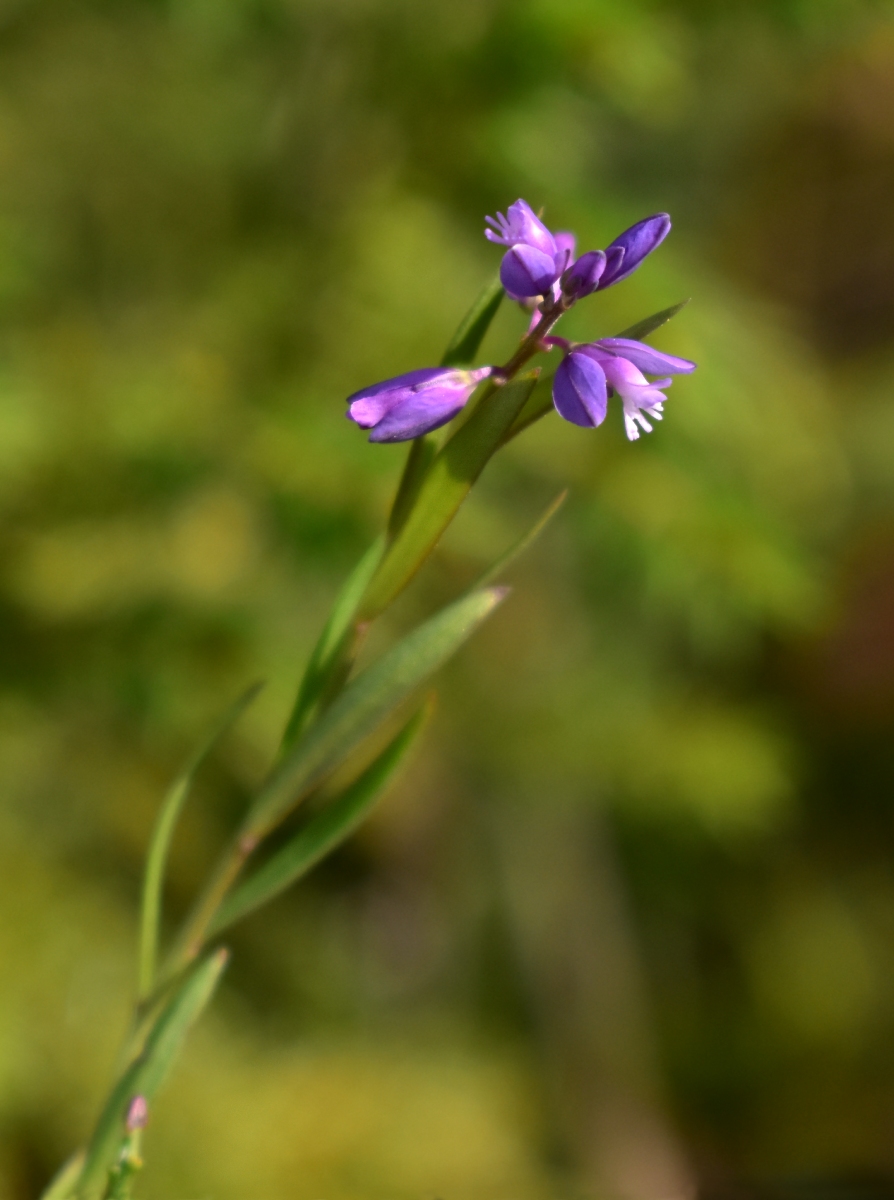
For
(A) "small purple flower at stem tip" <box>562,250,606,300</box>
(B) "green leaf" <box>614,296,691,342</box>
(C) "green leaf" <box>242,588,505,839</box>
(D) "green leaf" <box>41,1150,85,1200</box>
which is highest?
(A) "small purple flower at stem tip" <box>562,250,606,300</box>

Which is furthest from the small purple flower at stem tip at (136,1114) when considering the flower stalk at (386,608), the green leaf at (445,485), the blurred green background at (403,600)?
the blurred green background at (403,600)

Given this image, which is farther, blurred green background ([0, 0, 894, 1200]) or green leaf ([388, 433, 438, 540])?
blurred green background ([0, 0, 894, 1200])

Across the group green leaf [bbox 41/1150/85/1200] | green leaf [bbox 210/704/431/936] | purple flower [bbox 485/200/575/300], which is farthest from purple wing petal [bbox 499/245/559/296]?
green leaf [bbox 41/1150/85/1200]

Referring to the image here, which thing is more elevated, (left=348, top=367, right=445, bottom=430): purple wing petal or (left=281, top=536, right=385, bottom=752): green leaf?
(left=348, top=367, right=445, bottom=430): purple wing petal

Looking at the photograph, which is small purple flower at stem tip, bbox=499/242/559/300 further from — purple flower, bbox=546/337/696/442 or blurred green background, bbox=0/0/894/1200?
blurred green background, bbox=0/0/894/1200

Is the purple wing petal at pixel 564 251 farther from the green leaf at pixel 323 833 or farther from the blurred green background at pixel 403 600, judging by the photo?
the blurred green background at pixel 403 600

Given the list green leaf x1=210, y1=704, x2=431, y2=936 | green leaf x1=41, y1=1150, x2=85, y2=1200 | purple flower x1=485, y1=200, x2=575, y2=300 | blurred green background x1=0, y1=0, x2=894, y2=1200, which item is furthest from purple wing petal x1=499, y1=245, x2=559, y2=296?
blurred green background x1=0, y1=0, x2=894, y2=1200

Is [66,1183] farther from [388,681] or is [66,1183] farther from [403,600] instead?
[403,600]
